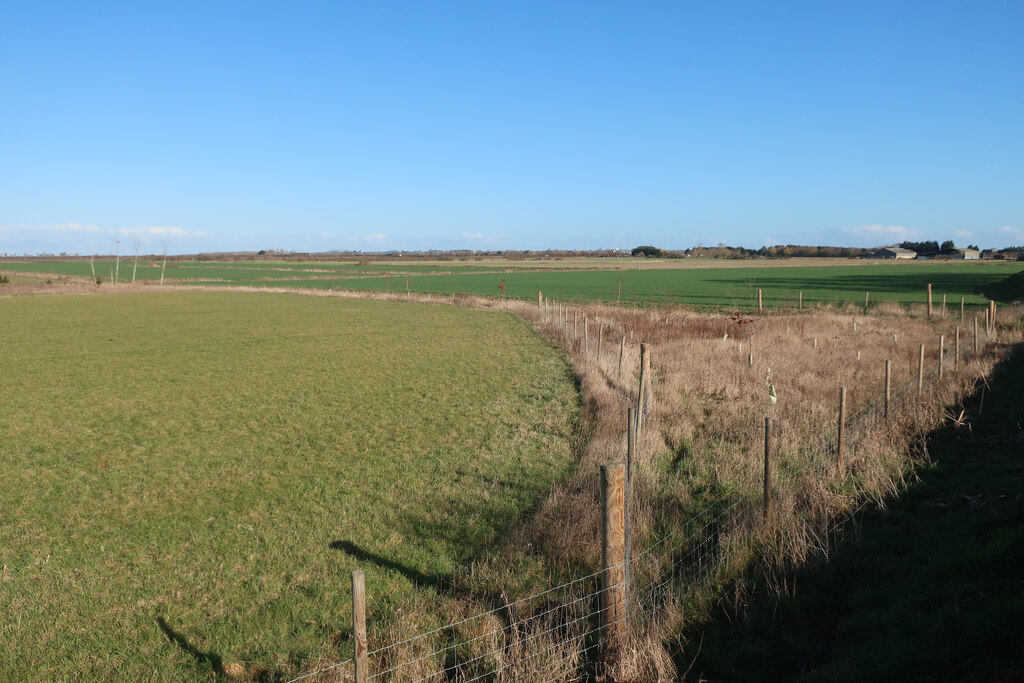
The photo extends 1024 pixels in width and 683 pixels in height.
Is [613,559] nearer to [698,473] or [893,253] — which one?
[698,473]

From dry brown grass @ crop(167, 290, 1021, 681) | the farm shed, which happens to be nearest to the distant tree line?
the farm shed

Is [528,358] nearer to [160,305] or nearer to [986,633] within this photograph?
[986,633]

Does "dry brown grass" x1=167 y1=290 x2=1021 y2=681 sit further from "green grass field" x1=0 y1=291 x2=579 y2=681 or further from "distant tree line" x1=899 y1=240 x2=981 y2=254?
"distant tree line" x1=899 y1=240 x2=981 y2=254

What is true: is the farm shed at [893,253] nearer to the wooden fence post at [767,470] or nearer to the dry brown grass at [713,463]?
the dry brown grass at [713,463]

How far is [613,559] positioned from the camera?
524cm

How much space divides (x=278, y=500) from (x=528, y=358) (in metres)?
13.5

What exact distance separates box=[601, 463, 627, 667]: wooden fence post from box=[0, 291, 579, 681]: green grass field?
1956mm

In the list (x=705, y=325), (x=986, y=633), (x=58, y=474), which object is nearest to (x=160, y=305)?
(x=705, y=325)

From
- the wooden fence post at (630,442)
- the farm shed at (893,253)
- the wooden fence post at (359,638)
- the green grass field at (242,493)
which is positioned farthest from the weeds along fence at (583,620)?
the farm shed at (893,253)

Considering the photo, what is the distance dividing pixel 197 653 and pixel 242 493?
13.2 feet

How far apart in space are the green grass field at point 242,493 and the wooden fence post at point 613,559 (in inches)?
77.0

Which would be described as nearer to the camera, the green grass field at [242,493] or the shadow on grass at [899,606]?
the shadow on grass at [899,606]

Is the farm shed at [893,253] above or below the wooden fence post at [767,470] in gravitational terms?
above

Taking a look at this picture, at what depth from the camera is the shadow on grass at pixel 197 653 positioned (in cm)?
539
